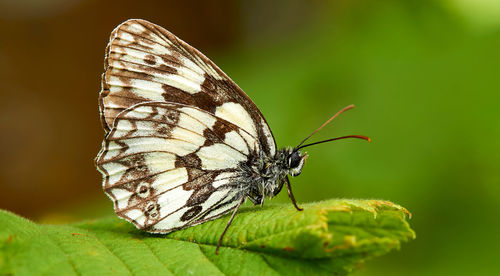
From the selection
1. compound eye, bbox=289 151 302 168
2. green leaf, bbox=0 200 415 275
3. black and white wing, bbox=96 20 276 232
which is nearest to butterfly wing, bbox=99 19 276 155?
black and white wing, bbox=96 20 276 232

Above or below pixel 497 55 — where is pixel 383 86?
below

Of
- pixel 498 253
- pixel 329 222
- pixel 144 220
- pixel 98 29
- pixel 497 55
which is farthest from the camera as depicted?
pixel 98 29

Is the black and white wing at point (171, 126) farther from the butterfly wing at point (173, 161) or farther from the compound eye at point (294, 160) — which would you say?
the compound eye at point (294, 160)

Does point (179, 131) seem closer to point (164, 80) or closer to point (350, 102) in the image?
point (164, 80)

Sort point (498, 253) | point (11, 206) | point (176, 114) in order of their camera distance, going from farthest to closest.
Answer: point (11, 206) → point (498, 253) → point (176, 114)

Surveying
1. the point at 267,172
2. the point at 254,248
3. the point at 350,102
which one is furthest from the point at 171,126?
the point at 350,102

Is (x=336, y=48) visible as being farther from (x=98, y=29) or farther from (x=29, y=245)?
(x=98, y=29)

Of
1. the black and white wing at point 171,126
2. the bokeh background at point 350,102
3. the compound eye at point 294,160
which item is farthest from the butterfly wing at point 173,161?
the bokeh background at point 350,102

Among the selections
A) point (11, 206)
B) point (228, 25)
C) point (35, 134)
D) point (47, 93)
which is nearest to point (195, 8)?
point (228, 25)
